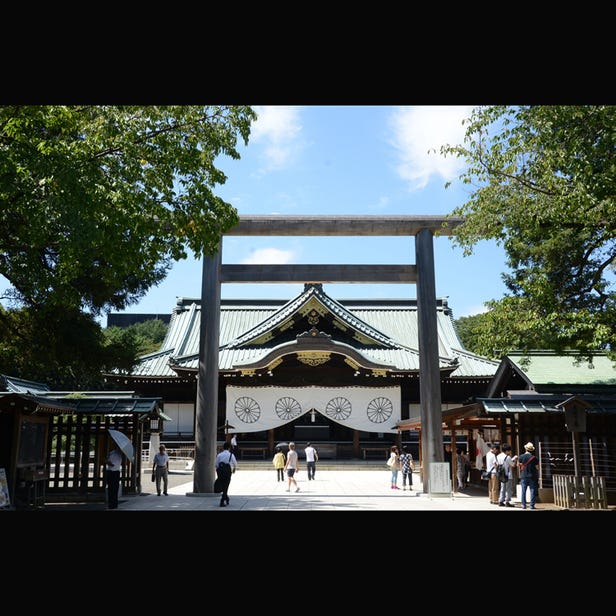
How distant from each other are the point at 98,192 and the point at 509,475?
8.50 meters

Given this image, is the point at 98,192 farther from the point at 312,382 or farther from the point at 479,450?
the point at 312,382

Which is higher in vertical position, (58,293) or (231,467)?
(58,293)

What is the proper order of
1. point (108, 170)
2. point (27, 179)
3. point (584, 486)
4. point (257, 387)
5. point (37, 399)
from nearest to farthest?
1. point (27, 179)
2. point (108, 170)
3. point (37, 399)
4. point (584, 486)
5. point (257, 387)

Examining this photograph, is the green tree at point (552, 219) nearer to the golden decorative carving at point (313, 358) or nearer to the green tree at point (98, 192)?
the green tree at point (98, 192)

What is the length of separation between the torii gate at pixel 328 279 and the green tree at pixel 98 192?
2.76 meters

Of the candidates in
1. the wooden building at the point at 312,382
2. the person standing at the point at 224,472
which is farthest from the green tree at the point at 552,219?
the wooden building at the point at 312,382

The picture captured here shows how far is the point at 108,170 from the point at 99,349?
12.8ft

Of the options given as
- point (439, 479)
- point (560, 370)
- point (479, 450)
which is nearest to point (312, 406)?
point (479, 450)

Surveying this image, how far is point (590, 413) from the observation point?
1199 centimetres

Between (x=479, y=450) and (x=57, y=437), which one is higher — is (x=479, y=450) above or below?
below

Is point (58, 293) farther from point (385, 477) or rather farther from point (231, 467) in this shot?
point (385, 477)

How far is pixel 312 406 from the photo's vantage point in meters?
23.5

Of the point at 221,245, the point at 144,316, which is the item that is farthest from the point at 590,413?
the point at 144,316

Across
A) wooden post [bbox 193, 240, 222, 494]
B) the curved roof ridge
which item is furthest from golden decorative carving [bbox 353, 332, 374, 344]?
wooden post [bbox 193, 240, 222, 494]
